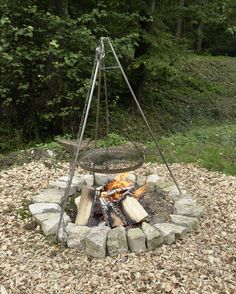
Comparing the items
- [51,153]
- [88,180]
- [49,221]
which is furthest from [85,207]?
[51,153]

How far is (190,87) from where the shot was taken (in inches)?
419

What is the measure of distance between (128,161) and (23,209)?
141 centimetres

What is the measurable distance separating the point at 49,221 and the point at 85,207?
0.36 meters

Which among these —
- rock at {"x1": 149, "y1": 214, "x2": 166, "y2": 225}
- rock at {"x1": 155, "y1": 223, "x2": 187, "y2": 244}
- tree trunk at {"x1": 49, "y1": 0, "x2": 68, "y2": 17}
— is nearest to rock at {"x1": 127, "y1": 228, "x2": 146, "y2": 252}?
rock at {"x1": 155, "y1": 223, "x2": 187, "y2": 244}

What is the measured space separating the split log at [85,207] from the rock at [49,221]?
11 centimetres

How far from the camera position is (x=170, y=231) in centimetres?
319

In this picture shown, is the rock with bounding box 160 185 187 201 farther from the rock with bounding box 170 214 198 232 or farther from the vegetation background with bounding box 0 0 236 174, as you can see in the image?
the vegetation background with bounding box 0 0 236 174

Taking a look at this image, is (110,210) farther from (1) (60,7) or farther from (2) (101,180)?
(1) (60,7)

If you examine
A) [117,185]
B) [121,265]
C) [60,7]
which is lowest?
[121,265]

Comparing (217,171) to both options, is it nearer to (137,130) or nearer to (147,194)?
(147,194)

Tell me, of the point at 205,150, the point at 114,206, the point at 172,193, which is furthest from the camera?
the point at 205,150

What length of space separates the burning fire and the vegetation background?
4.98ft

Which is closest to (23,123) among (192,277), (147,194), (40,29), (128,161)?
(40,29)

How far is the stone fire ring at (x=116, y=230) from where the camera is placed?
3.06 metres
